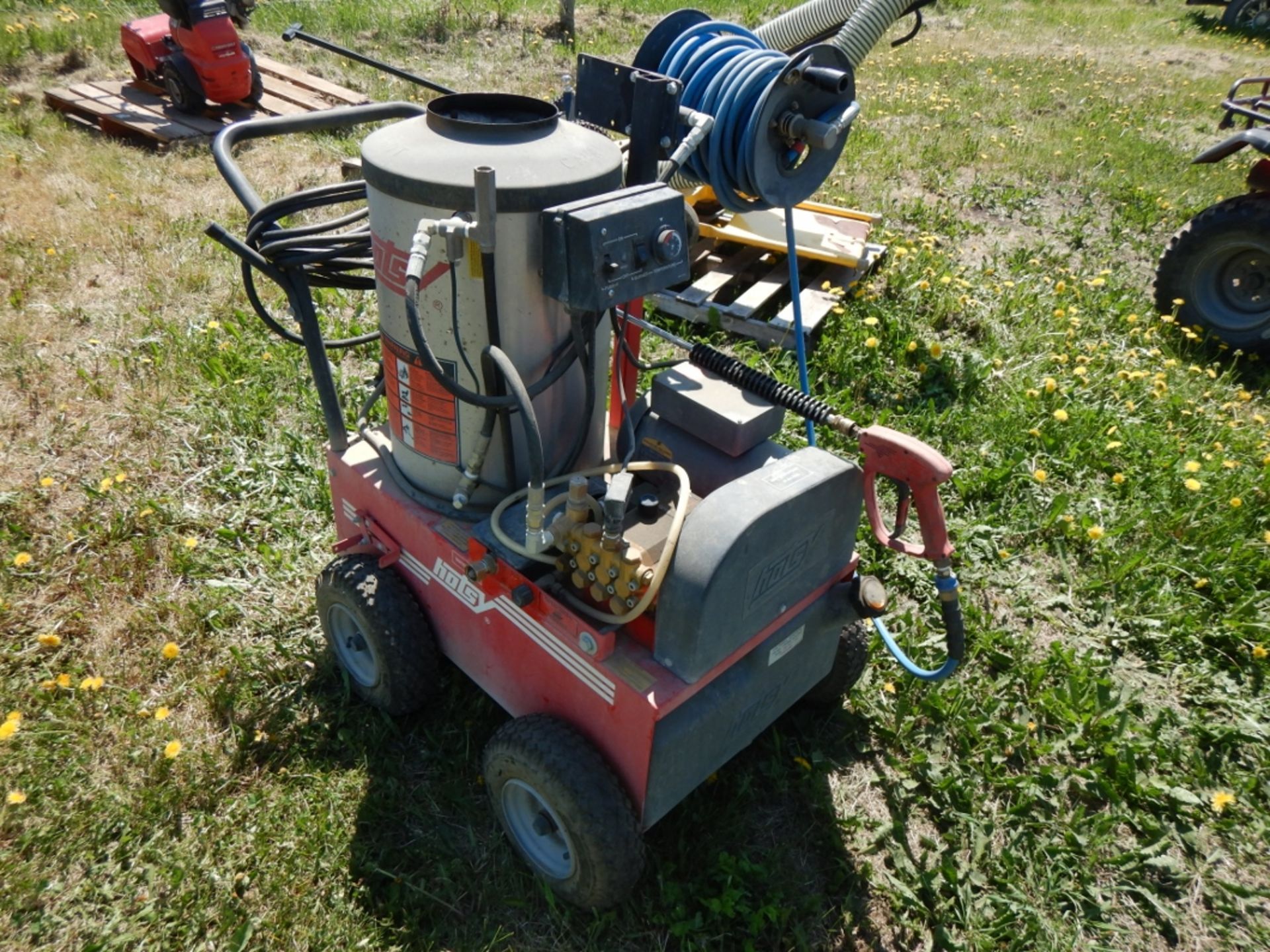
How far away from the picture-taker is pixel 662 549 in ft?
6.00

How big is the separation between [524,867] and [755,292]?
3.01 metres

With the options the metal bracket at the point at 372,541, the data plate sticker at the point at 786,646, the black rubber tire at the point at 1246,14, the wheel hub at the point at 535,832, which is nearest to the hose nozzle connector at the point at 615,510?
the data plate sticker at the point at 786,646

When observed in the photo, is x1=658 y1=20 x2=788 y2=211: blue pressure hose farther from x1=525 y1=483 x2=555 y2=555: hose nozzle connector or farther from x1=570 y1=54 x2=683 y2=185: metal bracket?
x1=525 y1=483 x2=555 y2=555: hose nozzle connector

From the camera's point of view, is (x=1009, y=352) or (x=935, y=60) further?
(x=935, y=60)

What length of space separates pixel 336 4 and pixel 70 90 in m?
3.32

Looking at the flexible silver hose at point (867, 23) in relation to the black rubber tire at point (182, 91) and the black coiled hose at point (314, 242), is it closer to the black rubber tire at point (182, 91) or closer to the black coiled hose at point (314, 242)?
the black coiled hose at point (314, 242)

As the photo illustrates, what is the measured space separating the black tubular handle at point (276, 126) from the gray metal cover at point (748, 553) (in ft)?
4.16

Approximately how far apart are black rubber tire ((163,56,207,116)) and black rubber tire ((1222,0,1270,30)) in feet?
47.2

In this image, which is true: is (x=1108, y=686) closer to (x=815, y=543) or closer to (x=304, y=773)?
(x=815, y=543)

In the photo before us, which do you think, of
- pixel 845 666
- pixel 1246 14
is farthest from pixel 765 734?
pixel 1246 14

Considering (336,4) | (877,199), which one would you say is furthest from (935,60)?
(336,4)

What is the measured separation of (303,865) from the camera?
2.14 m

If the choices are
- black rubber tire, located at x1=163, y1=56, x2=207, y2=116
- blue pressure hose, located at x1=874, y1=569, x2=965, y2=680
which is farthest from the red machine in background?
blue pressure hose, located at x1=874, y1=569, x2=965, y2=680

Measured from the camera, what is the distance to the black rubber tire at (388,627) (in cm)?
229
